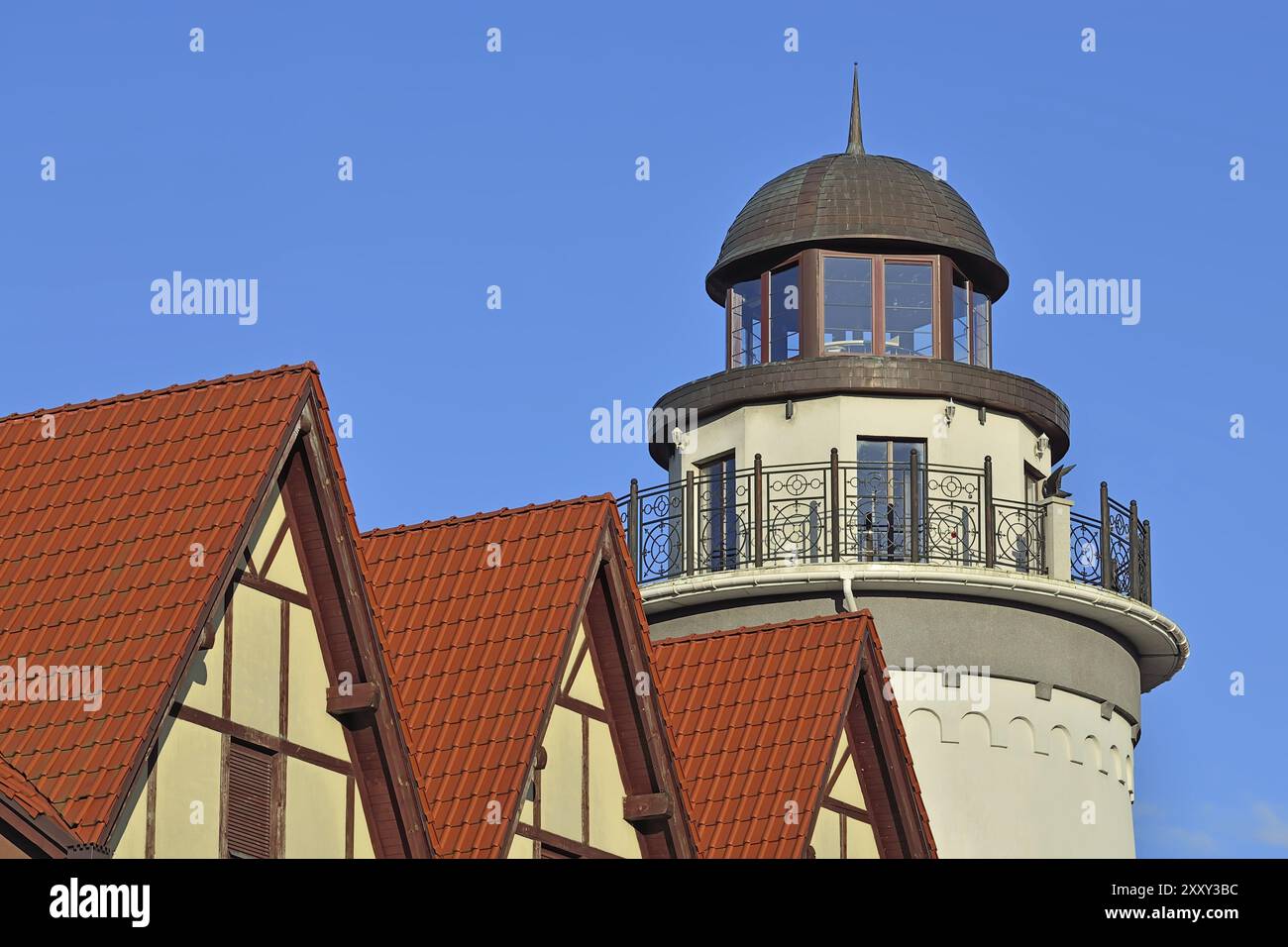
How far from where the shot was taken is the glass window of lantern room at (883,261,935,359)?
41.4 meters

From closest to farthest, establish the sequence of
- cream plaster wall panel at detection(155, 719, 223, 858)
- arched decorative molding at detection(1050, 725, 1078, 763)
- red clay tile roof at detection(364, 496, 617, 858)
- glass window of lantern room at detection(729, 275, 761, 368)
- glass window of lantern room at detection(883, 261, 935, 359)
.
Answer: cream plaster wall panel at detection(155, 719, 223, 858) < red clay tile roof at detection(364, 496, 617, 858) < arched decorative molding at detection(1050, 725, 1078, 763) < glass window of lantern room at detection(883, 261, 935, 359) < glass window of lantern room at detection(729, 275, 761, 368)

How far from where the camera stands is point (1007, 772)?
39.2 m

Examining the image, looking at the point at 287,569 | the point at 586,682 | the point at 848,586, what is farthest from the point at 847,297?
the point at 287,569

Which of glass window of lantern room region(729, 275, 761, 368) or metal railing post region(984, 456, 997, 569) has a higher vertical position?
glass window of lantern room region(729, 275, 761, 368)

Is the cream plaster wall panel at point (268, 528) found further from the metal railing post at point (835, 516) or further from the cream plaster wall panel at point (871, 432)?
the cream plaster wall panel at point (871, 432)

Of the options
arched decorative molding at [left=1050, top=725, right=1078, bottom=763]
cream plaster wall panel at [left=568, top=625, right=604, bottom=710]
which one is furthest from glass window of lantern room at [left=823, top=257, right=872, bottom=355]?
cream plaster wall panel at [left=568, top=625, right=604, bottom=710]

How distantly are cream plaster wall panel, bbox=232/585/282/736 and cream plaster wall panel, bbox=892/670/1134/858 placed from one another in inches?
616

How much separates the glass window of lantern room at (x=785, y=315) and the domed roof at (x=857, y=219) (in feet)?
0.95

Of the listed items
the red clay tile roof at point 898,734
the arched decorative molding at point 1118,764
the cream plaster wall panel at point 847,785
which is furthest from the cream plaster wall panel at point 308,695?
the arched decorative molding at point 1118,764

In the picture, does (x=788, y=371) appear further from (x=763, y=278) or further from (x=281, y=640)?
(x=281, y=640)

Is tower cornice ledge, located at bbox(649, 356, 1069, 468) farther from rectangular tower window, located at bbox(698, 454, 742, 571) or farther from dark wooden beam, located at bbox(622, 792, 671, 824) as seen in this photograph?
dark wooden beam, located at bbox(622, 792, 671, 824)

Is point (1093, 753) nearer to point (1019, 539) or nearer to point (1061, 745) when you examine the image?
point (1061, 745)

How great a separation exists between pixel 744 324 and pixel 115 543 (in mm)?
19268
